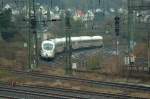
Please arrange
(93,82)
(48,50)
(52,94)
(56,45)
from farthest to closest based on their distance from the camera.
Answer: (56,45), (48,50), (93,82), (52,94)

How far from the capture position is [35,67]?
109ft

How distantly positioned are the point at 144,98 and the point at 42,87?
Answer: 6724 mm

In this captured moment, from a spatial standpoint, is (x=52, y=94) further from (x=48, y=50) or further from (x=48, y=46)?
(x=48, y=46)

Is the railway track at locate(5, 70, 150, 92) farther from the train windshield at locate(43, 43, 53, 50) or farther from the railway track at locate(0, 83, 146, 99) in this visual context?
the train windshield at locate(43, 43, 53, 50)

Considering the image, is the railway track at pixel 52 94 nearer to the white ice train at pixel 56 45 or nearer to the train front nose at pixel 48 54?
the train front nose at pixel 48 54

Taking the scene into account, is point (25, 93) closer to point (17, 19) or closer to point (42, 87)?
point (42, 87)

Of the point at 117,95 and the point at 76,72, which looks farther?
the point at 76,72

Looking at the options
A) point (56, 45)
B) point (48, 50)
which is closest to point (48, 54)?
point (48, 50)

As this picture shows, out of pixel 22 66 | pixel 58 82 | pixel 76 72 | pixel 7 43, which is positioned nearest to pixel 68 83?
pixel 58 82

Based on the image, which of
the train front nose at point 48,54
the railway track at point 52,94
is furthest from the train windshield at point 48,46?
the railway track at point 52,94

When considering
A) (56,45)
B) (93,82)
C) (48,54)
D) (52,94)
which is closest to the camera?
(52,94)

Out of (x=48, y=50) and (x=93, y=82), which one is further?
(x=48, y=50)

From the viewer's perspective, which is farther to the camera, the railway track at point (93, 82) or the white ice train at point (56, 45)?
the white ice train at point (56, 45)

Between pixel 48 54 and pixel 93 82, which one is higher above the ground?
pixel 48 54
